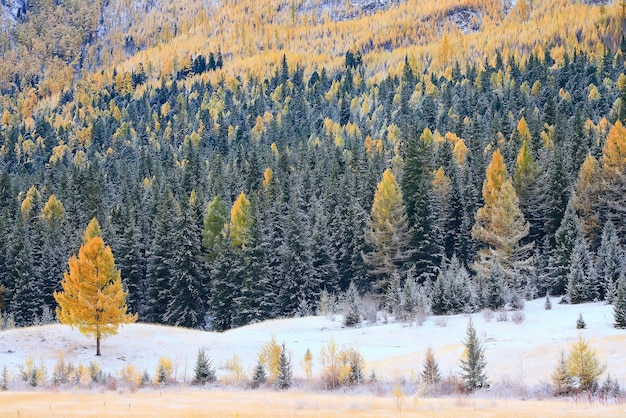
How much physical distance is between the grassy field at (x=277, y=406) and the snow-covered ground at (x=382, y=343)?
4090mm

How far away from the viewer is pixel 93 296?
37.0 meters

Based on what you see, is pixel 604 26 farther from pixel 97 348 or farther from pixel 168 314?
pixel 97 348

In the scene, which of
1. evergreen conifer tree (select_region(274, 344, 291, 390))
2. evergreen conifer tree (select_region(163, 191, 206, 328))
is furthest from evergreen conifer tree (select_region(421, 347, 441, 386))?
evergreen conifer tree (select_region(163, 191, 206, 328))

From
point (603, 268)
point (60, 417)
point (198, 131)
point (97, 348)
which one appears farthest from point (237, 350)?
point (198, 131)

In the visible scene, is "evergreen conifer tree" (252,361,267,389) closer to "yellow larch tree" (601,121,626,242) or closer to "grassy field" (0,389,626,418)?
"grassy field" (0,389,626,418)

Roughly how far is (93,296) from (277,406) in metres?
21.1

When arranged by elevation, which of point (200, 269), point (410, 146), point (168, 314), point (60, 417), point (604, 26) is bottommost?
point (60, 417)

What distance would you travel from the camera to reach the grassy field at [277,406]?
57.3 ft

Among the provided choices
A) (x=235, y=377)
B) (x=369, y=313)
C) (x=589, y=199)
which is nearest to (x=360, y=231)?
(x=589, y=199)

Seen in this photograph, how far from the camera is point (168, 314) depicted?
61.6m

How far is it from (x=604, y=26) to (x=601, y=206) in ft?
530

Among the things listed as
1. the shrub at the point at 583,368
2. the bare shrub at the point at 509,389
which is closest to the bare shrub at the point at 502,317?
the bare shrub at the point at 509,389

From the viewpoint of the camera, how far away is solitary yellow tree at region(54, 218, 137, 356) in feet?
119

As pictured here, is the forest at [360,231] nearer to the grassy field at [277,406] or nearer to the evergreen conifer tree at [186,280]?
the evergreen conifer tree at [186,280]
